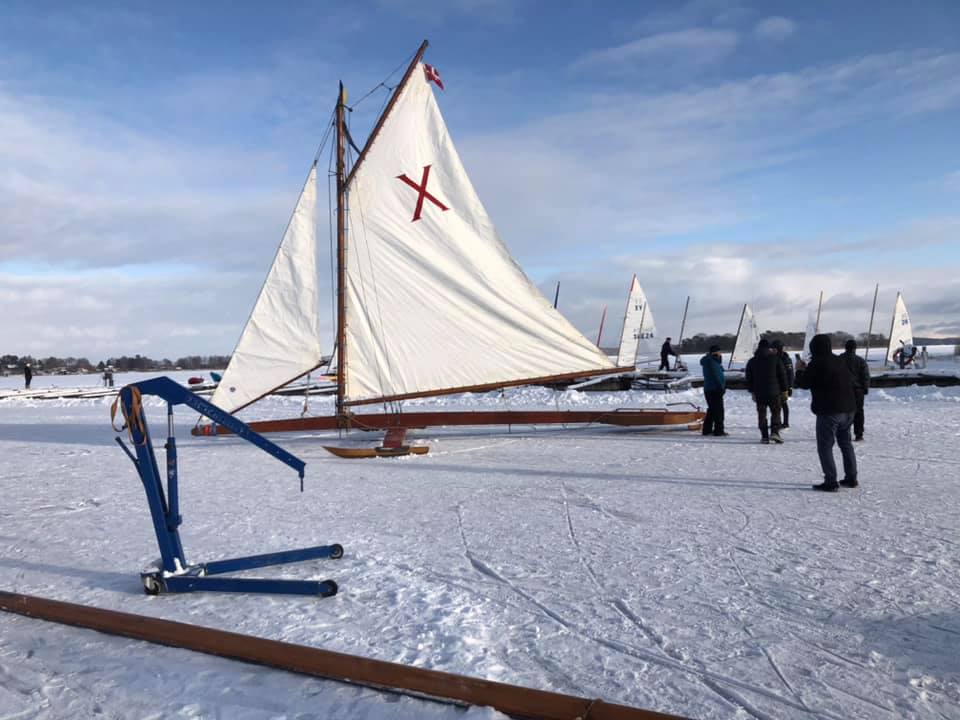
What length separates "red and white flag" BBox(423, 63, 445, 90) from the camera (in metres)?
11.8

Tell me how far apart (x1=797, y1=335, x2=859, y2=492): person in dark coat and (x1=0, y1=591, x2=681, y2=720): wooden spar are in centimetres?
560

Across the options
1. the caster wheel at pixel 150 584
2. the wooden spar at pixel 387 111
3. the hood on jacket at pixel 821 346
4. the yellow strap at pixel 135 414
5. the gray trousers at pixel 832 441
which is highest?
the wooden spar at pixel 387 111

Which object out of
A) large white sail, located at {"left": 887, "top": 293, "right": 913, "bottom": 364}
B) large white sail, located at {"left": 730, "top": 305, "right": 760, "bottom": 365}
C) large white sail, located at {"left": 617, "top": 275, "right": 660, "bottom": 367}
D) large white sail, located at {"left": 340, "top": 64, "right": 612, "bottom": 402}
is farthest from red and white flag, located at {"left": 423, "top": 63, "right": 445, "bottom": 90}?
large white sail, located at {"left": 887, "top": 293, "right": 913, "bottom": 364}

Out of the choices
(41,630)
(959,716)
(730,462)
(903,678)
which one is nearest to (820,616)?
(903,678)

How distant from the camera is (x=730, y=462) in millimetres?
9250

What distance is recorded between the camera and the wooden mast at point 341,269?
37.7 feet

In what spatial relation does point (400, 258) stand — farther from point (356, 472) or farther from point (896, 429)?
point (896, 429)

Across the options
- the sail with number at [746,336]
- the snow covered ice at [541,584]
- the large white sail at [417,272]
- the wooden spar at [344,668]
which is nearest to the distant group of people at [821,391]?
the snow covered ice at [541,584]

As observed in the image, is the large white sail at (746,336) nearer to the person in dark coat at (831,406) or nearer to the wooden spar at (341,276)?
the wooden spar at (341,276)

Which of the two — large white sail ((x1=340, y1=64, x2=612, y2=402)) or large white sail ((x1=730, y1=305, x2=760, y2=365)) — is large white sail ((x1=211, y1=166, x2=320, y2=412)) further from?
large white sail ((x1=730, y1=305, x2=760, y2=365))

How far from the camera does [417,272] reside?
11.6 m

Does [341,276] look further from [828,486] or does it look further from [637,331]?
[637,331]

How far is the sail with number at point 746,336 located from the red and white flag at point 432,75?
30.1m

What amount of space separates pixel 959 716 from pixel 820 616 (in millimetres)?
1023
